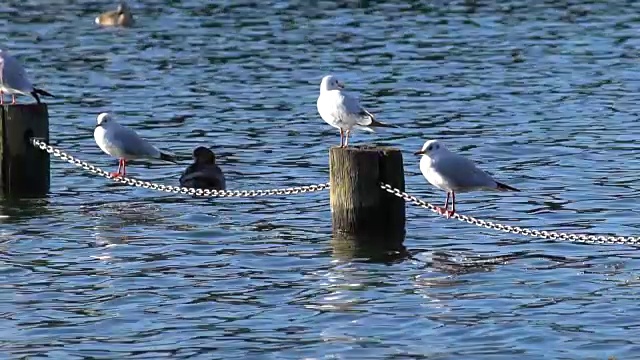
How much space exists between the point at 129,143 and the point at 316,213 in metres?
2.01

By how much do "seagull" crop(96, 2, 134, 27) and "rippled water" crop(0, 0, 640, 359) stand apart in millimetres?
2193

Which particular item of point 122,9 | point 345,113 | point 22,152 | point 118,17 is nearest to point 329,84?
point 345,113

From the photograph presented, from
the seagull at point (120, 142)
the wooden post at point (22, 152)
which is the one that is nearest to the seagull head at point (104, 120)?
the seagull at point (120, 142)

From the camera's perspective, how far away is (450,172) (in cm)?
1345

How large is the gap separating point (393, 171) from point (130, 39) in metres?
20.4

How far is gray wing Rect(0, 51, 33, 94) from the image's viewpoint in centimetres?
1691

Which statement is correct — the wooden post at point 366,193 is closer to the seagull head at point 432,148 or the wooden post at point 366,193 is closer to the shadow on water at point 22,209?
the seagull head at point 432,148

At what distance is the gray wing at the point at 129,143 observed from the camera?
16.1 metres

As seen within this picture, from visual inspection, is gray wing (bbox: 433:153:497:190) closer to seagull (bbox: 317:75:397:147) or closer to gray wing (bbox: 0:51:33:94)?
seagull (bbox: 317:75:397:147)

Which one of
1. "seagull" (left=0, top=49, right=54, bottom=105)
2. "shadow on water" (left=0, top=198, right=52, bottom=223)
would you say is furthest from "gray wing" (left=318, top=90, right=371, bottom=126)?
"seagull" (left=0, top=49, right=54, bottom=105)

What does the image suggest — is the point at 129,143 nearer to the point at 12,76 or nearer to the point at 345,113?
the point at 12,76

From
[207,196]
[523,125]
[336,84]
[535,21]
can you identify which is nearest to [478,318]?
[336,84]

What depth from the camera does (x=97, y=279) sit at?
1283 centimetres

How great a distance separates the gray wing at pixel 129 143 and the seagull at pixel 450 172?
3.76 metres
